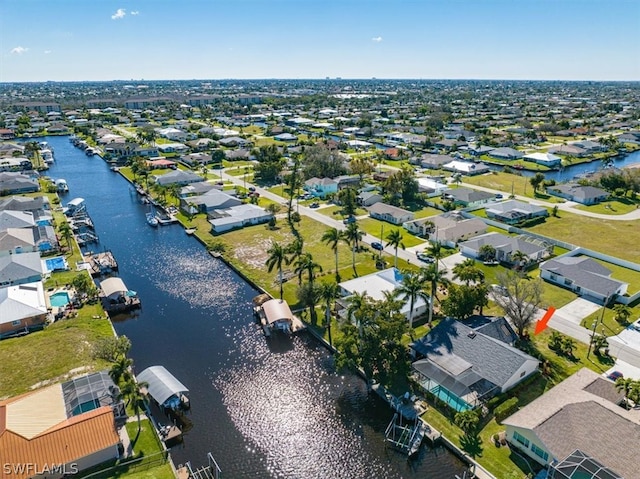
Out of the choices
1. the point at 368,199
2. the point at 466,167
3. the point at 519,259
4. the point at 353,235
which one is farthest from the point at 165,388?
the point at 466,167

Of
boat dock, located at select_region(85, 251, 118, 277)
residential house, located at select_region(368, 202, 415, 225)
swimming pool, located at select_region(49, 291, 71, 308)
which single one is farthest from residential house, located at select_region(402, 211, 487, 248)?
swimming pool, located at select_region(49, 291, 71, 308)

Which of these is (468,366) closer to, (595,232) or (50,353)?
(50,353)

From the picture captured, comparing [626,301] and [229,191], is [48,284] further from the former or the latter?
[626,301]

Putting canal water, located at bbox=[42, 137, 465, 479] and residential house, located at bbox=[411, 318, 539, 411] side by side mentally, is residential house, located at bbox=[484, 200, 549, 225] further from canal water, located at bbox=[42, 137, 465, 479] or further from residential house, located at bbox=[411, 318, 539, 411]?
canal water, located at bbox=[42, 137, 465, 479]

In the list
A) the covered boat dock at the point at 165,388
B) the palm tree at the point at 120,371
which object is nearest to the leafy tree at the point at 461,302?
the covered boat dock at the point at 165,388

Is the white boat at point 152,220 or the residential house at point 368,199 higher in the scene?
the residential house at point 368,199

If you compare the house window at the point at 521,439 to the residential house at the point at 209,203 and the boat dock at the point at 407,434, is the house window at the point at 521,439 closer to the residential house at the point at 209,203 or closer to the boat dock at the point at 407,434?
the boat dock at the point at 407,434

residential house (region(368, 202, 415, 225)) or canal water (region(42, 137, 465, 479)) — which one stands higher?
residential house (region(368, 202, 415, 225))
